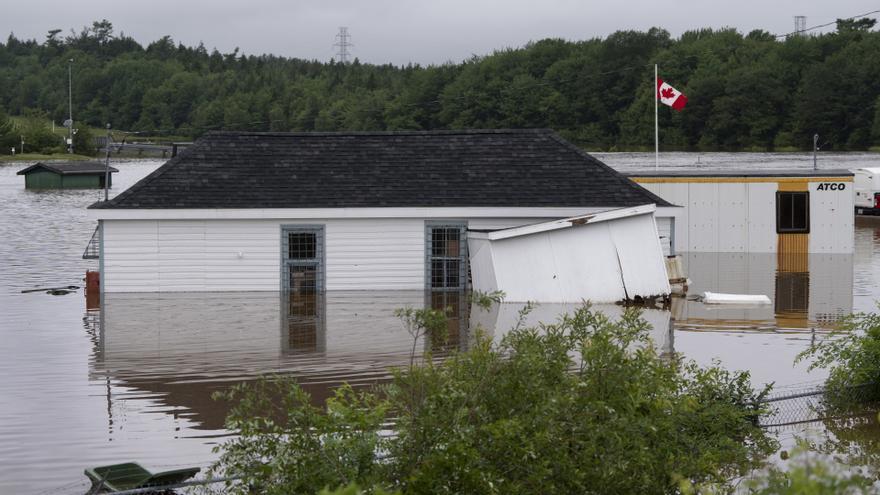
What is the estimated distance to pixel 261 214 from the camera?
30.3 metres

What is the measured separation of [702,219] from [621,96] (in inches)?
3694

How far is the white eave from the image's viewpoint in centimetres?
2830

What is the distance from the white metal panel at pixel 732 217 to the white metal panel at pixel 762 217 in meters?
0.14

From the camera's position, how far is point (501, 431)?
10703 mm

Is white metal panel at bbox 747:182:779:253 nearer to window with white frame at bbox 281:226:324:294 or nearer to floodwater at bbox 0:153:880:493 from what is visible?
floodwater at bbox 0:153:880:493

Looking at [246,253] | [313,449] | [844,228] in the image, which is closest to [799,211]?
[844,228]

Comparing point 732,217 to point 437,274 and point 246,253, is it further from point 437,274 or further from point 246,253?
point 246,253

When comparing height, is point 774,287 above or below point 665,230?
below

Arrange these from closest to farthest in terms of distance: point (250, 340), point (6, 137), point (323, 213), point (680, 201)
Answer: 1. point (250, 340)
2. point (323, 213)
3. point (680, 201)
4. point (6, 137)

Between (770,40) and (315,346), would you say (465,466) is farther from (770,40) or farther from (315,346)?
(770,40)

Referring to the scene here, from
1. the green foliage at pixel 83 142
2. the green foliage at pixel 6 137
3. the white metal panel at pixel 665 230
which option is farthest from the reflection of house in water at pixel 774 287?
the green foliage at pixel 6 137

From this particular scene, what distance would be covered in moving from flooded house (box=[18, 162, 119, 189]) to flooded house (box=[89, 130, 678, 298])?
65.0 metres

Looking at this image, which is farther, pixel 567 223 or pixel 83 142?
pixel 83 142

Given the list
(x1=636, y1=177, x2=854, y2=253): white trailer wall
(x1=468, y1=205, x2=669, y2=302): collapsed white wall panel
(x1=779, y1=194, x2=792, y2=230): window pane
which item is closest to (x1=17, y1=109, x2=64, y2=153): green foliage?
(x1=636, y1=177, x2=854, y2=253): white trailer wall
